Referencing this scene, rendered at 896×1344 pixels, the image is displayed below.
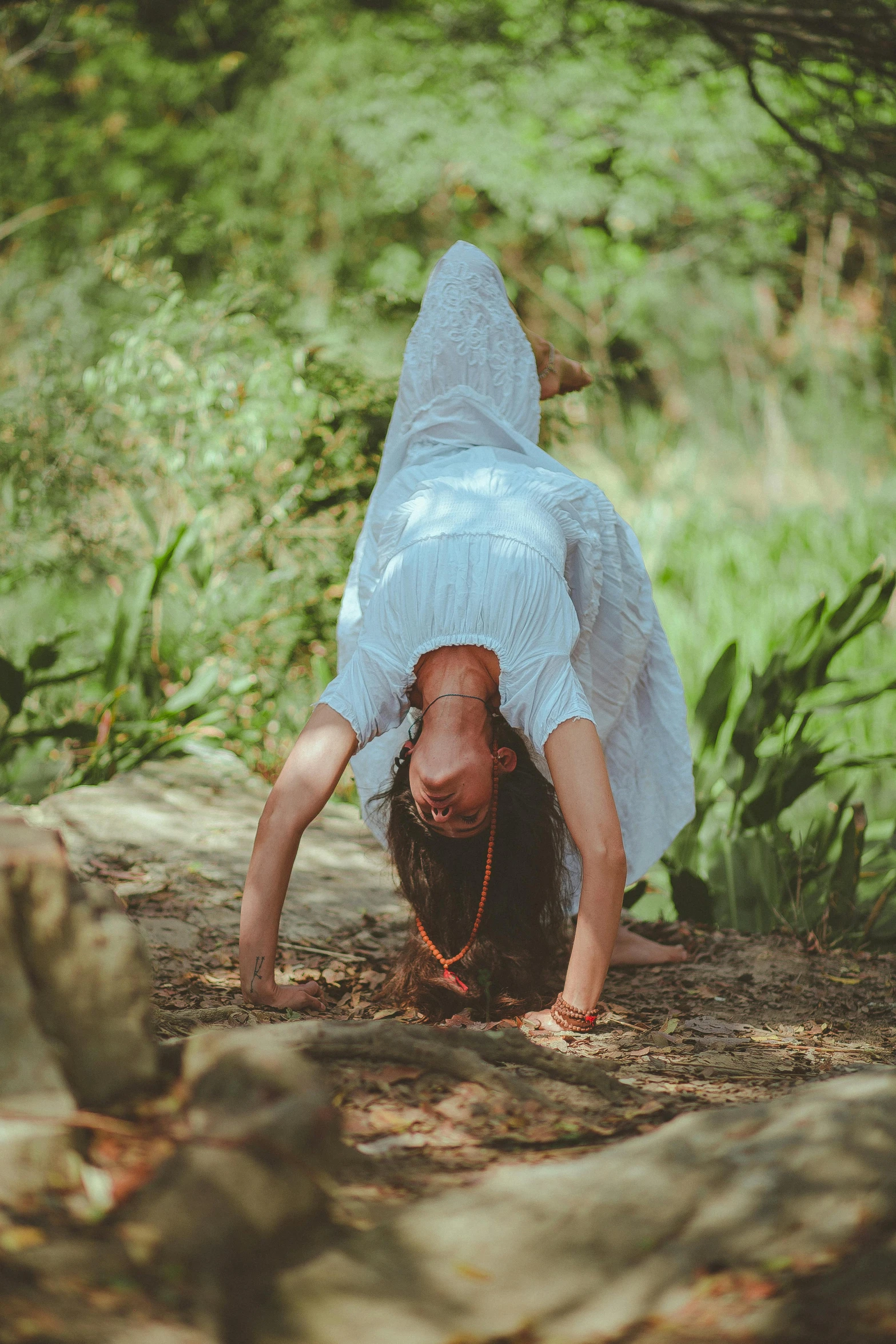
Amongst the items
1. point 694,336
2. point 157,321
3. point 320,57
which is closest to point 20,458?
point 157,321

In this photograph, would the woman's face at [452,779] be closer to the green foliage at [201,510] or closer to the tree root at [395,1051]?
the tree root at [395,1051]

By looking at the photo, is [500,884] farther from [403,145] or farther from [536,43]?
[403,145]

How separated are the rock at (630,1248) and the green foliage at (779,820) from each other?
80.7 inches

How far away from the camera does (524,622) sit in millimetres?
2275

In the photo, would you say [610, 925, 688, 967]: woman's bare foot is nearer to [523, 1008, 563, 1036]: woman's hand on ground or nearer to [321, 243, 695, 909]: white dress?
[321, 243, 695, 909]: white dress

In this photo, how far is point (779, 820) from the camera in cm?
349

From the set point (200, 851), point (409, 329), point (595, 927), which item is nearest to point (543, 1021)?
point (595, 927)

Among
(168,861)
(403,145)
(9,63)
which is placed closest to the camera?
(168,861)

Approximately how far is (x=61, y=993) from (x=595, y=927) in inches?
42.7

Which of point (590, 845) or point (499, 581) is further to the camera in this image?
point (499, 581)

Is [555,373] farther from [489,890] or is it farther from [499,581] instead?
[489,890]

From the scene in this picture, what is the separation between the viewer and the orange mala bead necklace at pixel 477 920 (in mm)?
2281

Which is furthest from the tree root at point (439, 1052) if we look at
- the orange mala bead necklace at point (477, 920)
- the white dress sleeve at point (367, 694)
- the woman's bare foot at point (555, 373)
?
the woman's bare foot at point (555, 373)

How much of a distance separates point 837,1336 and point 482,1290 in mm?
353
